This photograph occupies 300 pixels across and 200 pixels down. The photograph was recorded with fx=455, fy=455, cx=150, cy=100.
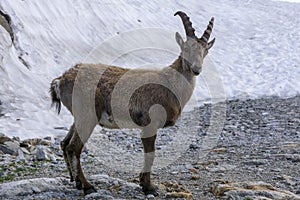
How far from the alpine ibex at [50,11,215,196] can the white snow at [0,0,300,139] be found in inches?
222

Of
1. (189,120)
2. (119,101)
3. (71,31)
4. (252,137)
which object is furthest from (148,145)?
(71,31)

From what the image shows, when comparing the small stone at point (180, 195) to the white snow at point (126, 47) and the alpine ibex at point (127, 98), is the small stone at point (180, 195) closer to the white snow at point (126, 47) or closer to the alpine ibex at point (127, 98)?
the alpine ibex at point (127, 98)

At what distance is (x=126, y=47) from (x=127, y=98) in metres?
18.7

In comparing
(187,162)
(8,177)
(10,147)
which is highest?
(8,177)

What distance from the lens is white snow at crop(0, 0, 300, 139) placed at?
1708cm

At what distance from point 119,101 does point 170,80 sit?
1107mm

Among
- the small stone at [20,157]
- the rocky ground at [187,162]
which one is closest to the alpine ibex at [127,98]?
the rocky ground at [187,162]

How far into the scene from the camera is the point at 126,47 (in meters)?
27.2

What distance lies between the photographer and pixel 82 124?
27.6 feet

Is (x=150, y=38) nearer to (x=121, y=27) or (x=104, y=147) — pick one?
(x=121, y=27)

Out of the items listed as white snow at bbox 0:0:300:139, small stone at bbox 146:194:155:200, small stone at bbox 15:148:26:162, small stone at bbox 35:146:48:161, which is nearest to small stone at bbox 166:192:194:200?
small stone at bbox 146:194:155:200

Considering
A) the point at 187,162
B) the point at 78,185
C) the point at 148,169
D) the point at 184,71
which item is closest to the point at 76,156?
the point at 78,185

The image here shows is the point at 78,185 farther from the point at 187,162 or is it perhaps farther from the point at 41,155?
the point at 187,162

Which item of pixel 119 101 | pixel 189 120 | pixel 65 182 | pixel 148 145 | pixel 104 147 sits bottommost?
pixel 189 120
